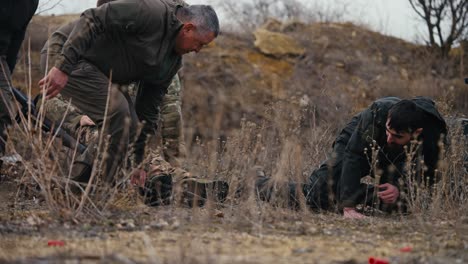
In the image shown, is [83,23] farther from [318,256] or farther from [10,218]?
[318,256]

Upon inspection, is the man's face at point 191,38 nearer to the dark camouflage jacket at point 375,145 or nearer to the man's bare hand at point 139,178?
the man's bare hand at point 139,178

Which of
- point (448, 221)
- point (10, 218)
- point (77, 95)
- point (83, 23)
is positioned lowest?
point (10, 218)

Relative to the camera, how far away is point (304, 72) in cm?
1484

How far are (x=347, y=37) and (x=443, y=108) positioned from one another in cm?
981

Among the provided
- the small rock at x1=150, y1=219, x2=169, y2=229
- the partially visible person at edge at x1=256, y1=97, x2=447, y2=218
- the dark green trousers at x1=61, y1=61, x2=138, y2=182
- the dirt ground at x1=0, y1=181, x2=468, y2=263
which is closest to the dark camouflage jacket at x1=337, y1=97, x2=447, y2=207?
the partially visible person at edge at x1=256, y1=97, x2=447, y2=218

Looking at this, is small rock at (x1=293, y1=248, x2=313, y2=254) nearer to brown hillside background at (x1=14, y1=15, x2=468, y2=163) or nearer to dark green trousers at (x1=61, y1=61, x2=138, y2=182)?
dark green trousers at (x1=61, y1=61, x2=138, y2=182)

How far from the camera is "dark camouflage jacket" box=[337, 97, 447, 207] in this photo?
18.5 feet

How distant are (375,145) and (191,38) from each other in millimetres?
1540

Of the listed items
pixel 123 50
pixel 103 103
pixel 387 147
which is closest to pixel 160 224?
pixel 103 103

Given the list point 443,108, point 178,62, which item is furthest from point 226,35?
point 178,62

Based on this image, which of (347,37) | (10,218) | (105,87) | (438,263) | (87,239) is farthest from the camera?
(347,37)

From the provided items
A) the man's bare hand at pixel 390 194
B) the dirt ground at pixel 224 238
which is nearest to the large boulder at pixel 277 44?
the man's bare hand at pixel 390 194

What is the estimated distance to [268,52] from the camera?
1538 centimetres

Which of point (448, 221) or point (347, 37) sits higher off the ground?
point (347, 37)
